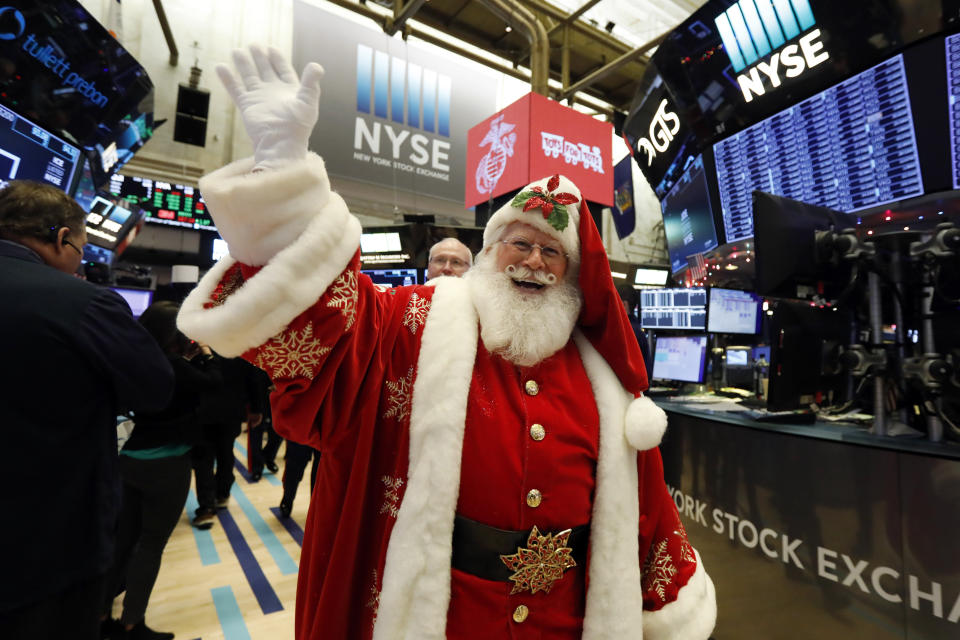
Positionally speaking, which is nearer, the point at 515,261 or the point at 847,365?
the point at 515,261

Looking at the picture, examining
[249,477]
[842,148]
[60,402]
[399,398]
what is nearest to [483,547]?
[399,398]

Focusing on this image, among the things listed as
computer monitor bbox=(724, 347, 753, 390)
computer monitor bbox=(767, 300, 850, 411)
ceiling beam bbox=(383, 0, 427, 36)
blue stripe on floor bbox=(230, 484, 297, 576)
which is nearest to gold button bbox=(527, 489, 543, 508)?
computer monitor bbox=(767, 300, 850, 411)

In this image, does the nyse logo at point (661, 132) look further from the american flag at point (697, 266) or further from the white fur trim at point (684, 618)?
the white fur trim at point (684, 618)

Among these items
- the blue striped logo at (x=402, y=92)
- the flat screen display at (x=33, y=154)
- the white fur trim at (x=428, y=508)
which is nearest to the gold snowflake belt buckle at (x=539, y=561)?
the white fur trim at (x=428, y=508)

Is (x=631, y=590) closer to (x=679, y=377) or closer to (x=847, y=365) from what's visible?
(x=847, y=365)

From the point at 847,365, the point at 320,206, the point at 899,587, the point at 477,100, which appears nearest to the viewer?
the point at 320,206

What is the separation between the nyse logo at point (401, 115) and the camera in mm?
6457

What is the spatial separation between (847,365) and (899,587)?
79cm

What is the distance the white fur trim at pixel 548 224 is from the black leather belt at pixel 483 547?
77 centimetres

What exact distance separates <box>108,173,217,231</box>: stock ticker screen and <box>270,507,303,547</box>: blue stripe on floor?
171 inches

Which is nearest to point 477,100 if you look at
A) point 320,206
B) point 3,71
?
point 3,71

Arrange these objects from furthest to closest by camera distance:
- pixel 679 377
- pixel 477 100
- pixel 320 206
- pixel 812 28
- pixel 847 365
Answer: pixel 477 100
pixel 679 377
pixel 812 28
pixel 847 365
pixel 320 206

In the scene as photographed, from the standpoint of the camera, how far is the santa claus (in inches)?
33.8

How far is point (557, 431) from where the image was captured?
1.14m
